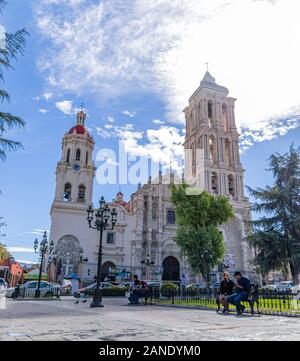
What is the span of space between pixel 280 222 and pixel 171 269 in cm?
2187

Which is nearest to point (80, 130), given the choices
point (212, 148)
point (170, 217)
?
point (170, 217)

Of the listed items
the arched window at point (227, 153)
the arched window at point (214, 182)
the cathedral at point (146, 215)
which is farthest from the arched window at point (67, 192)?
the arched window at point (227, 153)

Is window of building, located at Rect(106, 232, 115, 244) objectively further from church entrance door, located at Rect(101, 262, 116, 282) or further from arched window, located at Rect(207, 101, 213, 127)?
arched window, located at Rect(207, 101, 213, 127)

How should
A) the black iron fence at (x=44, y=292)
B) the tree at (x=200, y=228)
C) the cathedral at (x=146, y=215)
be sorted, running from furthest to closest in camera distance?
the cathedral at (x=146, y=215)
the tree at (x=200, y=228)
the black iron fence at (x=44, y=292)

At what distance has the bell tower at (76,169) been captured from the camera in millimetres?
36562

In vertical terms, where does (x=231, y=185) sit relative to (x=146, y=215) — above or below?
above

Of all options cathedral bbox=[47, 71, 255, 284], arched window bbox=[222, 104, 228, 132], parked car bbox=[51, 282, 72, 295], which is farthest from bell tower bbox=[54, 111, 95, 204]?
arched window bbox=[222, 104, 228, 132]

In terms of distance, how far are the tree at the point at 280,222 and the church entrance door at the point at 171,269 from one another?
19.9 meters

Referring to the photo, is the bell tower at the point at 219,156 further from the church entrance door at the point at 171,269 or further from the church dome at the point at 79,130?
the church dome at the point at 79,130

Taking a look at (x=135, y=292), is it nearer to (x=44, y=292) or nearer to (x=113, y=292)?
(x=113, y=292)

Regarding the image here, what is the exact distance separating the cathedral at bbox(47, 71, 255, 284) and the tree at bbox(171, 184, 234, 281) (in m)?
8.07

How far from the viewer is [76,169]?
1474 inches
